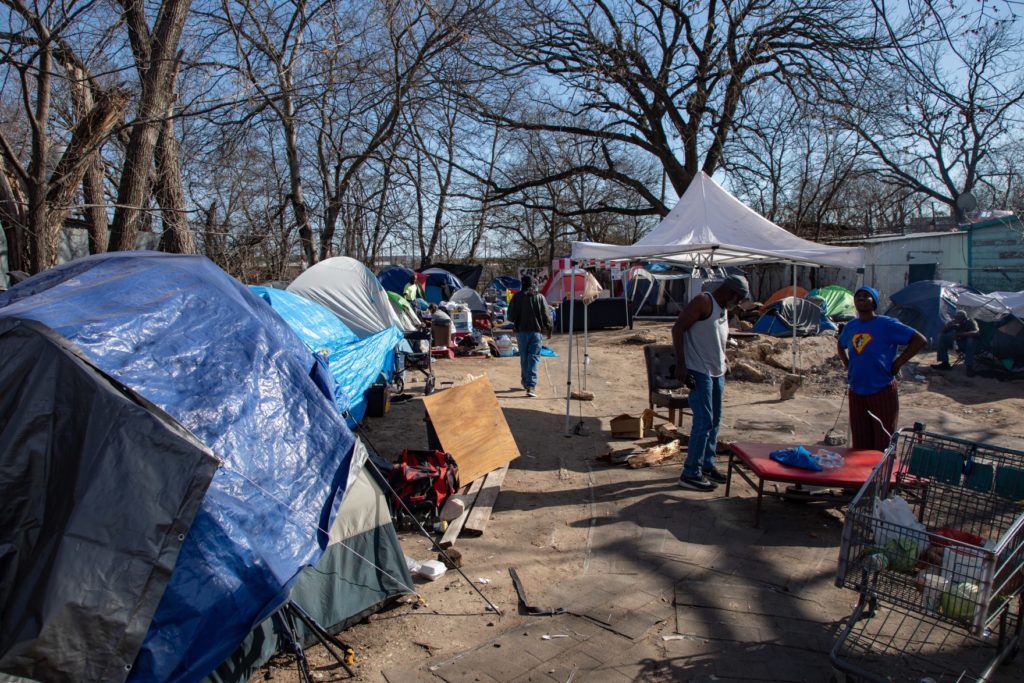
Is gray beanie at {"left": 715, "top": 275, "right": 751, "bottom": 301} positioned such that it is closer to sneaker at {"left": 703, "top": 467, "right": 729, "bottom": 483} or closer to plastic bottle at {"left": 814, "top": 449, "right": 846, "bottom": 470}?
plastic bottle at {"left": 814, "top": 449, "right": 846, "bottom": 470}

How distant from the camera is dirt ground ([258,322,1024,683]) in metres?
3.26

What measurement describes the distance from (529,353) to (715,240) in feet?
11.7

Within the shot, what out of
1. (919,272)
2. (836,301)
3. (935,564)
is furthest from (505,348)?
(919,272)

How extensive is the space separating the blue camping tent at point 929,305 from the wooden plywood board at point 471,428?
1277 cm

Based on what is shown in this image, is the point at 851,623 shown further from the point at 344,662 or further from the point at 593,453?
the point at 593,453

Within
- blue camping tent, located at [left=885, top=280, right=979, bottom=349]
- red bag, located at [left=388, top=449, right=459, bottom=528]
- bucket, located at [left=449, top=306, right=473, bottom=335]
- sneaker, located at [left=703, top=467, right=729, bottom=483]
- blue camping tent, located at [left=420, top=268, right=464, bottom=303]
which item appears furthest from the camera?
blue camping tent, located at [left=420, top=268, right=464, bottom=303]

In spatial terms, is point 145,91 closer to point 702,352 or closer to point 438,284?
point 702,352

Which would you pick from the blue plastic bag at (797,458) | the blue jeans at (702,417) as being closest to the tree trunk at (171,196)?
the blue jeans at (702,417)

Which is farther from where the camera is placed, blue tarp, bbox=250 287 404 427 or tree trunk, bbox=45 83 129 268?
blue tarp, bbox=250 287 404 427

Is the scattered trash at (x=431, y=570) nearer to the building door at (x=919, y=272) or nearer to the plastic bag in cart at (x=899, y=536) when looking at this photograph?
the plastic bag in cart at (x=899, y=536)

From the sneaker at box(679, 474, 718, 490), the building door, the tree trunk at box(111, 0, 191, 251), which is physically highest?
the tree trunk at box(111, 0, 191, 251)

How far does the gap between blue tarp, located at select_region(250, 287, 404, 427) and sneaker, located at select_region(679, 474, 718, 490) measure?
368 cm

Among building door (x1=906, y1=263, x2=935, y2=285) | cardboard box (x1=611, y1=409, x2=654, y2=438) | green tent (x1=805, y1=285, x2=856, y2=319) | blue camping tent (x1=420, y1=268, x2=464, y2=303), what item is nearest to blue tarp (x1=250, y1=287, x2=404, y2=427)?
cardboard box (x1=611, y1=409, x2=654, y2=438)

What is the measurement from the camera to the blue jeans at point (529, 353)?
32.6ft
